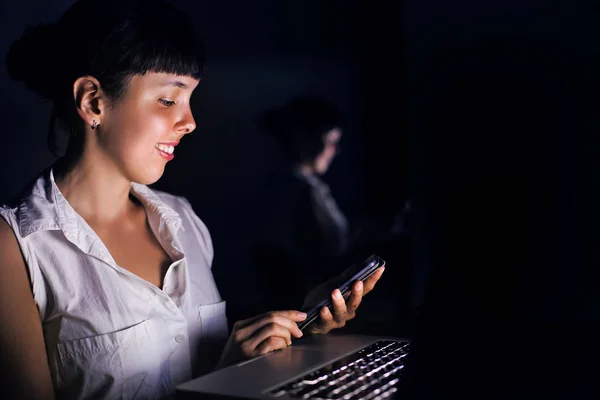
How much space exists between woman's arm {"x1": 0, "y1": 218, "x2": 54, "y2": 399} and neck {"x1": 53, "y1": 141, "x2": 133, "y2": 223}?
14 centimetres

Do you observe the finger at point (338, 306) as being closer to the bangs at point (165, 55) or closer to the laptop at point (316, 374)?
the laptop at point (316, 374)

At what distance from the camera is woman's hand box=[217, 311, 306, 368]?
74 cm

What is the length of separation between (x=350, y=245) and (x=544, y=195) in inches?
72.4

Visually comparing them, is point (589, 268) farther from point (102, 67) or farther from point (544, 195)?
point (102, 67)

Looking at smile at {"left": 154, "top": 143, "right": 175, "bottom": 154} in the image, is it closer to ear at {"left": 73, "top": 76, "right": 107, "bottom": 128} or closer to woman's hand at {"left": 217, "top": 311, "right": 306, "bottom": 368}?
ear at {"left": 73, "top": 76, "right": 107, "bottom": 128}

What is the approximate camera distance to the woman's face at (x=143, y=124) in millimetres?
920

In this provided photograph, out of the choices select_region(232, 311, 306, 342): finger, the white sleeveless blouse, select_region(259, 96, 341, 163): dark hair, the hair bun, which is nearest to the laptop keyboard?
select_region(232, 311, 306, 342): finger

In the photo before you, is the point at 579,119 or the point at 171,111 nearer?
the point at 579,119

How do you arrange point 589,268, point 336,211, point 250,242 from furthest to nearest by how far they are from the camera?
point 336,211, point 250,242, point 589,268

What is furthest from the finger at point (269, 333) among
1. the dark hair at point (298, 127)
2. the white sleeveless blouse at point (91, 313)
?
the dark hair at point (298, 127)

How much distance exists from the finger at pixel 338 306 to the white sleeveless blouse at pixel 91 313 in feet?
0.90

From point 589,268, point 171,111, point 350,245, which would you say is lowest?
point 350,245

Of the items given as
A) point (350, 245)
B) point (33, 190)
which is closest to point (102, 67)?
point (33, 190)

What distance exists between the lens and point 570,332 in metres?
0.56
